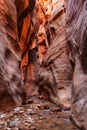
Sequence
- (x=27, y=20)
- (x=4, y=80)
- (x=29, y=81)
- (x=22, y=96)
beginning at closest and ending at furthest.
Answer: (x=4, y=80) → (x=22, y=96) → (x=27, y=20) → (x=29, y=81)

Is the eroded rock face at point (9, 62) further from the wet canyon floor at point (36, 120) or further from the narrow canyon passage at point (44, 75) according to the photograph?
the wet canyon floor at point (36, 120)

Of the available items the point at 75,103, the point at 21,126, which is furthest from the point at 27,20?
the point at 21,126

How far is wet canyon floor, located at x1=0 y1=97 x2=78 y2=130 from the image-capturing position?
24.3 feet

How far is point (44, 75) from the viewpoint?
14914 mm

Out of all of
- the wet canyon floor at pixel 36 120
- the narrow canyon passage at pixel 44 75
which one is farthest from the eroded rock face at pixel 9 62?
the wet canyon floor at pixel 36 120

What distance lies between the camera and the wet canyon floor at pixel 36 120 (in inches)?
292

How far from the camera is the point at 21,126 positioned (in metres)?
7.41

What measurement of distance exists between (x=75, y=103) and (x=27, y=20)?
1076cm

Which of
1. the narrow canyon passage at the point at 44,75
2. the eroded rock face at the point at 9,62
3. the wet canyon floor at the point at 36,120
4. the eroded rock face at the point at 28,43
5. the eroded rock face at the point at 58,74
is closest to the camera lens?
the wet canyon floor at the point at 36,120

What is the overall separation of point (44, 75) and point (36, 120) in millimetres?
6681

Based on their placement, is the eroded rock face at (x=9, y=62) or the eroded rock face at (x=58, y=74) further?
the eroded rock face at (x=58, y=74)

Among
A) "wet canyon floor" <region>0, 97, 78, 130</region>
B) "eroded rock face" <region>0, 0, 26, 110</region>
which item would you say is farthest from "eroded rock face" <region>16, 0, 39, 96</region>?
"wet canyon floor" <region>0, 97, 78, 130</region>

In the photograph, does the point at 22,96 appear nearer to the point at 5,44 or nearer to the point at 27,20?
the point at 5,44

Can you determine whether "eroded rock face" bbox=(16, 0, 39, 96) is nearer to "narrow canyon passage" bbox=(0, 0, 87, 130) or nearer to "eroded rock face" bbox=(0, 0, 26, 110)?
"narrow canyon passage" bbox=(0, 0, 87, 130)
